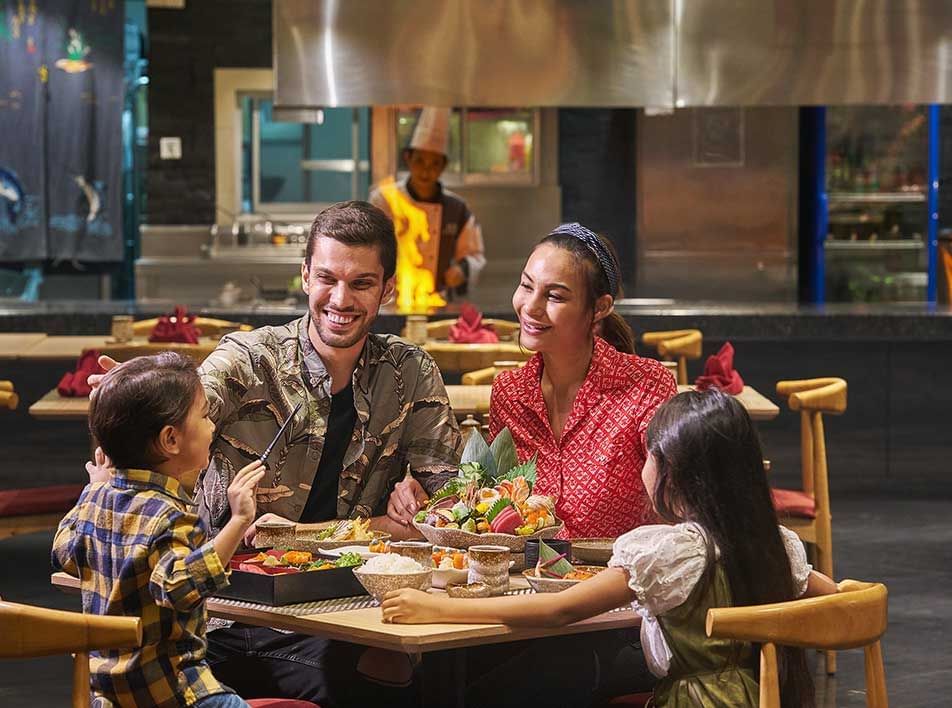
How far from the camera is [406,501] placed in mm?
2930

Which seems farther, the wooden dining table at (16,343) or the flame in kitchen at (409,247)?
the flame in kitchen at (409,247)

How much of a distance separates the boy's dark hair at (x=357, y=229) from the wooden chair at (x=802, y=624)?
3.97ft

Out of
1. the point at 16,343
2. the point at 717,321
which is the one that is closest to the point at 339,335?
the point at 16,343

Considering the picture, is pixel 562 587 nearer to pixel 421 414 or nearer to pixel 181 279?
pixel 421 414

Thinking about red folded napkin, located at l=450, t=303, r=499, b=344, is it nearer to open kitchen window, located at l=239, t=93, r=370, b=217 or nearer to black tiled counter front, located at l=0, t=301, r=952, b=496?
black tiled counter front, located at l=0, t=301, r=952, b=496

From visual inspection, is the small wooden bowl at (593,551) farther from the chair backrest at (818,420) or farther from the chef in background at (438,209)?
the chef in background at (438,209)

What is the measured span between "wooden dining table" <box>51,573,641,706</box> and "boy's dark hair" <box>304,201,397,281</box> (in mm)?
817

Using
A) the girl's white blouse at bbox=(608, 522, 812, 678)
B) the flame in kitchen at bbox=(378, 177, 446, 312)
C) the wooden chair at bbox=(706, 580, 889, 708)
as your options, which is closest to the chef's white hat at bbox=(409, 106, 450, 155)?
the flame in kitchen at bbox=(378, 177, 446, 312)

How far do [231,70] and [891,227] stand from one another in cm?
457

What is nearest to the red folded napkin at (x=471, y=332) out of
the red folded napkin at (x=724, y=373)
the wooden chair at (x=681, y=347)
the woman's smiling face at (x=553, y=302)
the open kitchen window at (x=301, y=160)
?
the wooden chair at (x=681, y=347)

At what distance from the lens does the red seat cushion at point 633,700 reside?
103 inches

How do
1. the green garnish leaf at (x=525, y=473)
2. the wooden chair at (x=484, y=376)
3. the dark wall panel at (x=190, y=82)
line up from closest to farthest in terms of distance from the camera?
1. the green garnish leaf at (x=525, y=473)
2. the wooden chair at (x=484, y=376)
3. the dark wall panel at (x=190, y=82)

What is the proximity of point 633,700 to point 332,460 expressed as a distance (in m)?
0.81

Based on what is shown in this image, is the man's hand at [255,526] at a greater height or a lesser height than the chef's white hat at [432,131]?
lesser
